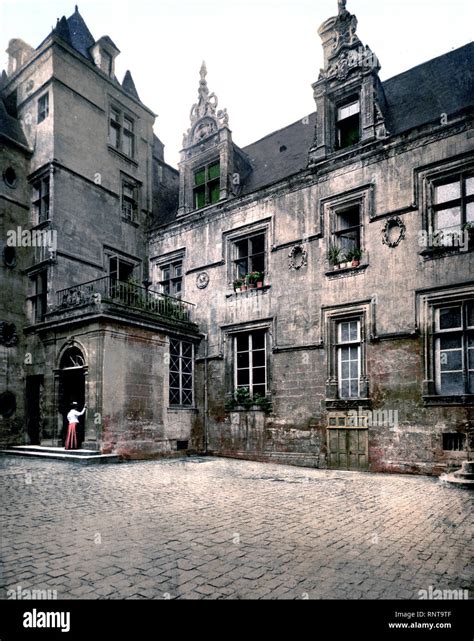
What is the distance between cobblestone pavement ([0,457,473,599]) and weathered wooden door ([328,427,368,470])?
2.81 metres

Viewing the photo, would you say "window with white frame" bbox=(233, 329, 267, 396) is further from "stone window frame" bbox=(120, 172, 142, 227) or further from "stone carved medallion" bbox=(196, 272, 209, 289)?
→ "stone window frame" bbox=(120, 172, 142, 227)

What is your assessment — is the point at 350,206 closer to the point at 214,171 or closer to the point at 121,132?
the point at 214,171

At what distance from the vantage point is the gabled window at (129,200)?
19.8 m

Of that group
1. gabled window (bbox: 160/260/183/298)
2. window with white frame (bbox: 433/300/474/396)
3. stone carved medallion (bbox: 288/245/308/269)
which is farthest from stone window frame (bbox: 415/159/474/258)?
gabled window (bbox: 160/260/183/298)

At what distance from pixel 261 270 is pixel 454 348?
717cm

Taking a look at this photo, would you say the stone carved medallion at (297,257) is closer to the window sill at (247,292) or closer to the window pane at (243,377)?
the window sill at (247,292)

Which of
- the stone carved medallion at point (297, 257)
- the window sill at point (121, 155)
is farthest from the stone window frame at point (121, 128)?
the stone carved medallion at point (297, 257)

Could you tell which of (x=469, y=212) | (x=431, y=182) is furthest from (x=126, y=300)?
(x=469, y=212)

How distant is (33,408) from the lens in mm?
16938

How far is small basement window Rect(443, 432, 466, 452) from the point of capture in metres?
11.1

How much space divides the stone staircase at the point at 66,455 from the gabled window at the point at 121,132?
12.6 meters
